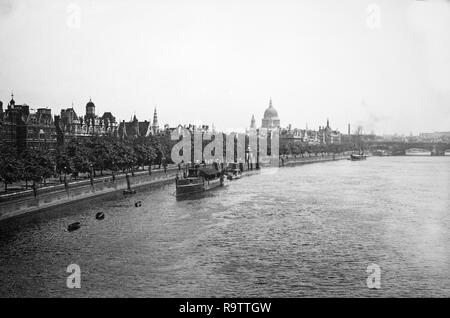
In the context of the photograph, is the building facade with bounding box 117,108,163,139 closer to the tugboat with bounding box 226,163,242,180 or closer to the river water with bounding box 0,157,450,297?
the tugboat with bounding box 226,163,242,180

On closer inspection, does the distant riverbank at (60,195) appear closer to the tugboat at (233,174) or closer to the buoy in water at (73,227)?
the buoy in water at (73,227)

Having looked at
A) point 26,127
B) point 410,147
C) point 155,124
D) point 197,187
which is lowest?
point 197,187

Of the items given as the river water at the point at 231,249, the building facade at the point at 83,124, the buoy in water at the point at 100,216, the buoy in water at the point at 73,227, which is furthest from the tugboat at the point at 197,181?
the building facade at the point at 83,124

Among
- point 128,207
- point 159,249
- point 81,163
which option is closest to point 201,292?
point 159,249

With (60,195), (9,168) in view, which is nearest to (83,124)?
(60,195)

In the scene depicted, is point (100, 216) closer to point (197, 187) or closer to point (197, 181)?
point (197, 187)

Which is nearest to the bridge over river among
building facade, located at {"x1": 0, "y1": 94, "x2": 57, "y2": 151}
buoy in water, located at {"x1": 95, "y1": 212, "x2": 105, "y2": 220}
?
building facade, located at {"x1": 0, "y1": 94, "x2": 57, "y2": 151}
